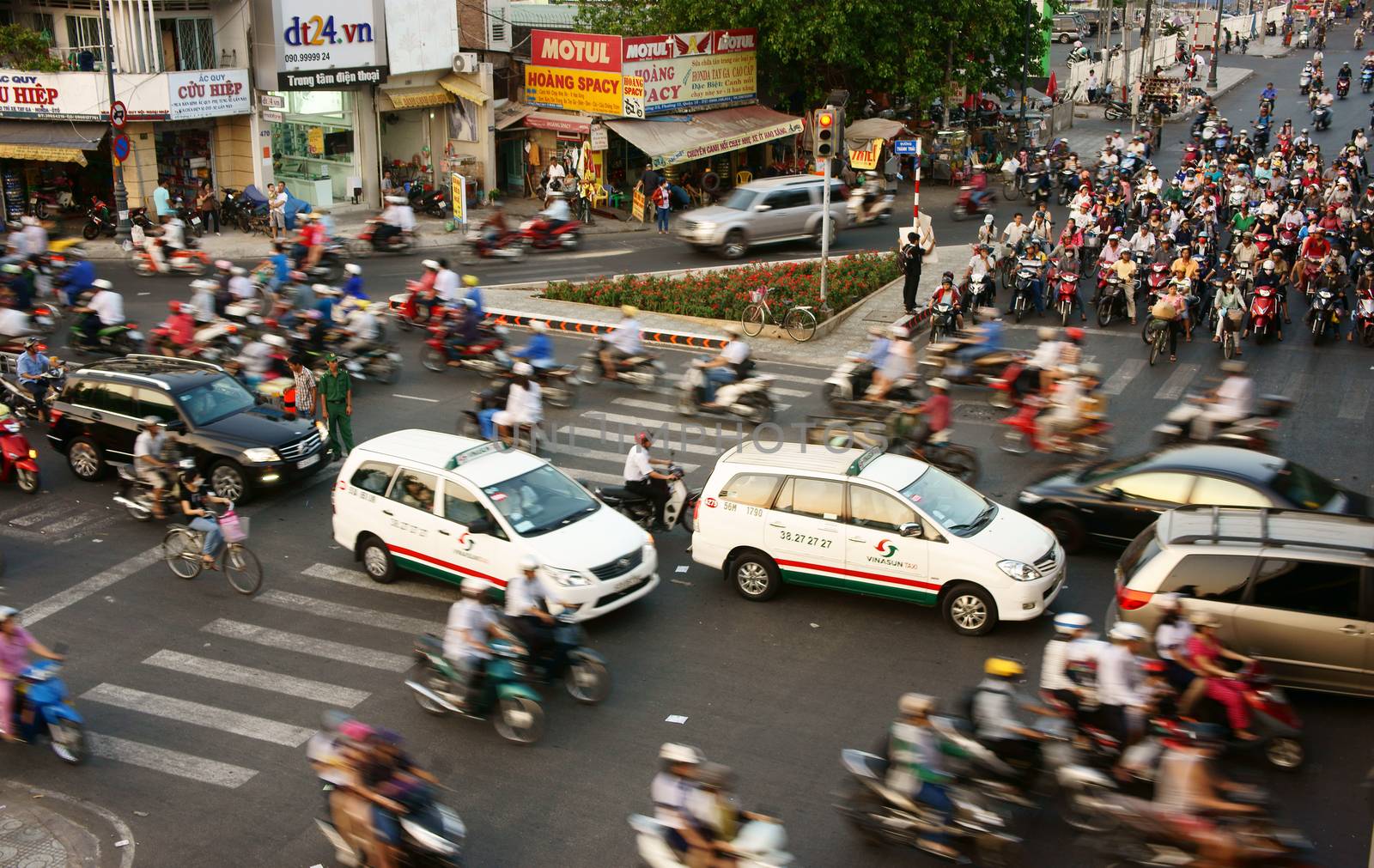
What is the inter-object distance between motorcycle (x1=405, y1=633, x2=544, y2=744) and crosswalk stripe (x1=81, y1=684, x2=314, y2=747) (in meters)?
1.24

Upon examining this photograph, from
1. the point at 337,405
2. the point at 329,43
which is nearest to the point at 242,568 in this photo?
the point at 337,405

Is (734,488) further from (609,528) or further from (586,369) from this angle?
(586,369)

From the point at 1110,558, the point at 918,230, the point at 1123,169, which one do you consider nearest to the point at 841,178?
the point at 1123,169

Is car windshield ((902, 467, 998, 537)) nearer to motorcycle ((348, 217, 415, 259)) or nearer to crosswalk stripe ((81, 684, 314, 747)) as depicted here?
crosswalk stripe ((81, 684, 314, 747))

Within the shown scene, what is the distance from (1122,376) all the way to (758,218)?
12.4m

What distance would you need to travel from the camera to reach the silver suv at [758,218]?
3212 cm

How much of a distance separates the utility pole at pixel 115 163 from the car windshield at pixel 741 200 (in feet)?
50.0

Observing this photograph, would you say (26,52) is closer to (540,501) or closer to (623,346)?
(623,346)

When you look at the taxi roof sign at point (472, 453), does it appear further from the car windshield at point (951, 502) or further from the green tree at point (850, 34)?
the green tree at point (850, 34)

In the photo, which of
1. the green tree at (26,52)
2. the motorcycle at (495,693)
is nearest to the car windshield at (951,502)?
the motorcycle at (495,693)

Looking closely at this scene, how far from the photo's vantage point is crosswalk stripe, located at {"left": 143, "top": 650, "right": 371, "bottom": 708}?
1266 centimetres

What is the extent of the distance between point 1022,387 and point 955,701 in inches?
346

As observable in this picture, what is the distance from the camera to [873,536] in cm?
1363

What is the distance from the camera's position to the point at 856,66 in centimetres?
4116
